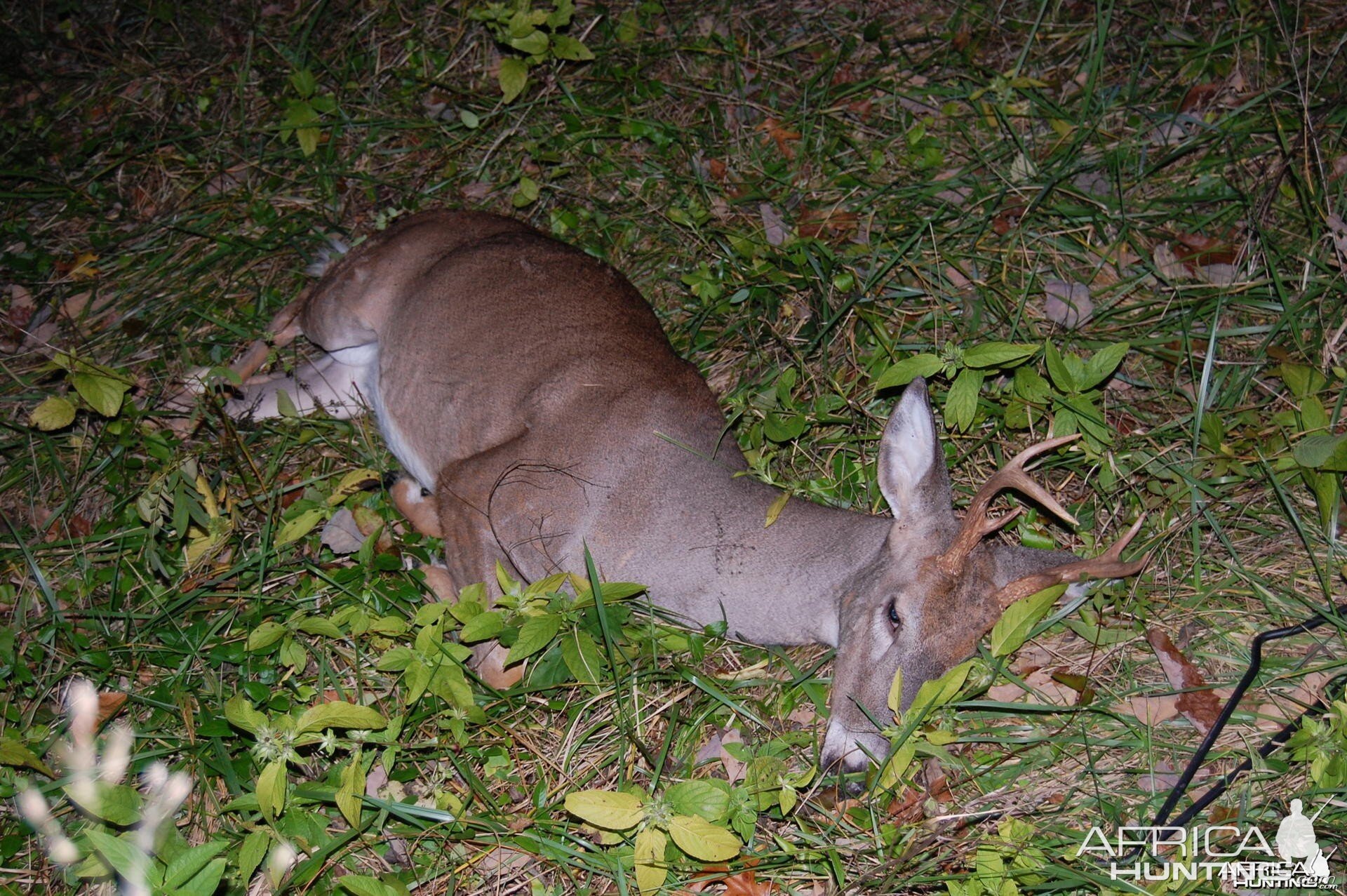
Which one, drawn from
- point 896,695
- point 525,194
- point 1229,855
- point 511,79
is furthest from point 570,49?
point 1229,855

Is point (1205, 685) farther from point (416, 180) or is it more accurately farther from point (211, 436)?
point (416, 180)

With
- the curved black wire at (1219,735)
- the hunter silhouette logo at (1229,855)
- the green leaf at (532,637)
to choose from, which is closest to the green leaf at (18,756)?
the green leaf at (532,637)

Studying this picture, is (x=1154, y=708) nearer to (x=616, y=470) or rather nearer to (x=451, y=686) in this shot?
(x=616, y=470)

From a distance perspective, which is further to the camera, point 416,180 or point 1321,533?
point 416,180

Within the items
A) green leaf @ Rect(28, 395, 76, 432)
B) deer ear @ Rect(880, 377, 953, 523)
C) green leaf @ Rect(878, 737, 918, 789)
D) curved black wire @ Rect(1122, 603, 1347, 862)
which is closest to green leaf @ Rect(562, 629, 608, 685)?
green leaf @ Rect(878, 737, 918, 789)

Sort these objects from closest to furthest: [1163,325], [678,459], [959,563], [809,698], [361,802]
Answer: [361,802] → [959,563] → [809,698] → [678,459] → [1163,325]

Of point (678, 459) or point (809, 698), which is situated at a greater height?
point (678, 459)

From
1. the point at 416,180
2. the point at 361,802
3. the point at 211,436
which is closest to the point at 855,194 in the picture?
the point at 416,180

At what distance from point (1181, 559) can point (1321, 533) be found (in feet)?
1.36

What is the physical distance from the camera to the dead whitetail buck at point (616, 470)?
2.97 m

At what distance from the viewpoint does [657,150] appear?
495 cm

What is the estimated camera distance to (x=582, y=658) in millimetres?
3023

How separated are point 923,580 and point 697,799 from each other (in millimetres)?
895

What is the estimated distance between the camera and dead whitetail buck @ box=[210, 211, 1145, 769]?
A: 297cm
